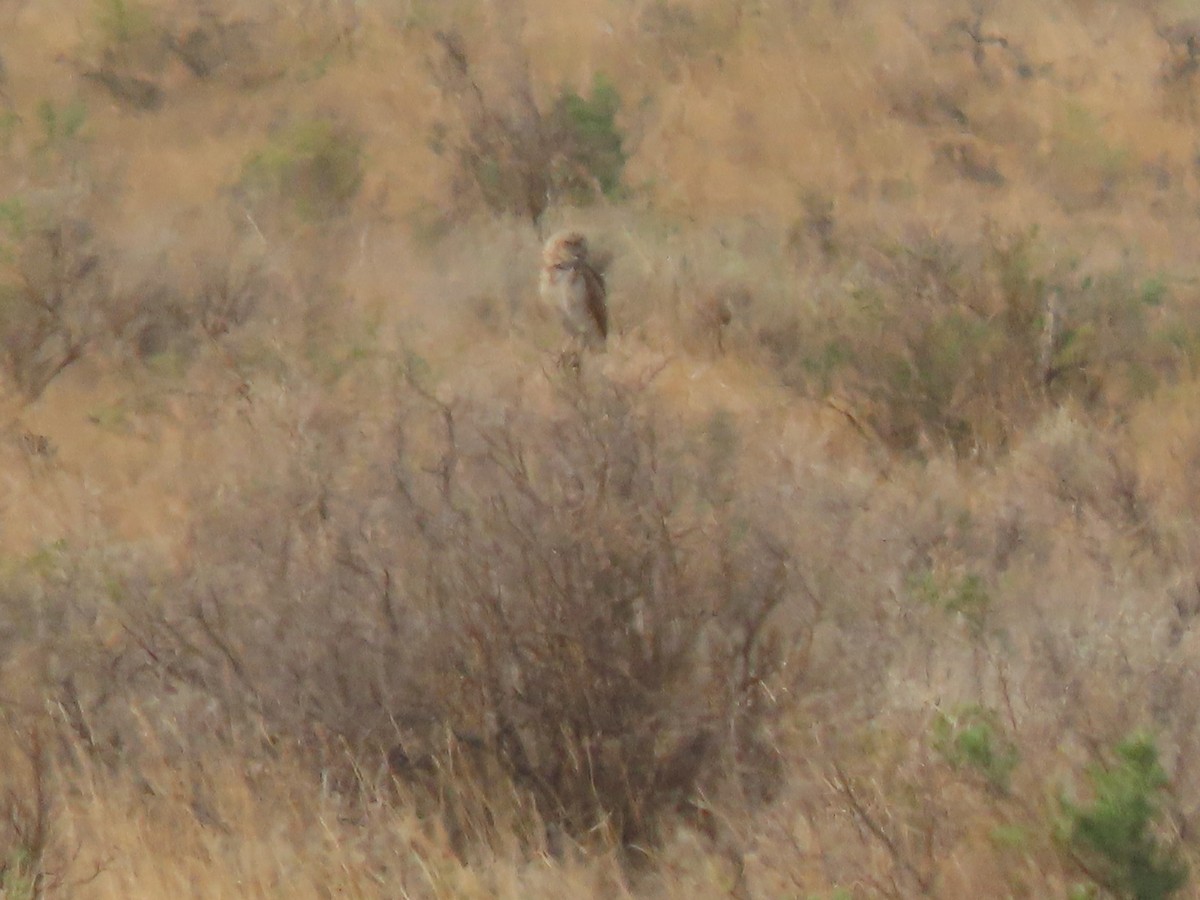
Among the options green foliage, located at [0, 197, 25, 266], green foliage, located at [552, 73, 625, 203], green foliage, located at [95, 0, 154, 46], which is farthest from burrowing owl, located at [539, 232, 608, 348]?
green foliage, located at [95, 0, 154, 46]

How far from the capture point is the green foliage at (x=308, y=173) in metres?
15.6

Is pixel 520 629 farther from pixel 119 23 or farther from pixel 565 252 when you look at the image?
pixel 119 23

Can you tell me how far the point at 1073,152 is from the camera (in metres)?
15.6

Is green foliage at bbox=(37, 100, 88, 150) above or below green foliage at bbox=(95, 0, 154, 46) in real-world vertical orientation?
below

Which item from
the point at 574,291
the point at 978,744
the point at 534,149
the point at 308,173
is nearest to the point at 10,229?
the point at 574,291

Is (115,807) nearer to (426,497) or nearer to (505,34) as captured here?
(426,497)

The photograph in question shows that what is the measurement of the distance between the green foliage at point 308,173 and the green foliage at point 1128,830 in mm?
12719

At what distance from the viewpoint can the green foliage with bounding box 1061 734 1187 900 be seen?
333 centimetres

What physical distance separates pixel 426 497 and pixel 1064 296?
5.63 metres

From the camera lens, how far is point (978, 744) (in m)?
3.65

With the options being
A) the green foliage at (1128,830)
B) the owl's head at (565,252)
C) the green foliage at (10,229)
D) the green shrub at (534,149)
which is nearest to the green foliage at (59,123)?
the green shrub at (534,149)

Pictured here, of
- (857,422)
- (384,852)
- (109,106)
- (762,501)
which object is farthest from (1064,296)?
(109,106)

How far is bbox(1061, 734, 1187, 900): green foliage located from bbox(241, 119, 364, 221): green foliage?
12.7 metres

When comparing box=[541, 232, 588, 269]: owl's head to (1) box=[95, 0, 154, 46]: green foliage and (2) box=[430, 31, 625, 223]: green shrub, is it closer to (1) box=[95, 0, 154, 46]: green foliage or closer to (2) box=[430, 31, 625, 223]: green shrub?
(2) box=[430, 31, 625, 223]: green shrub
